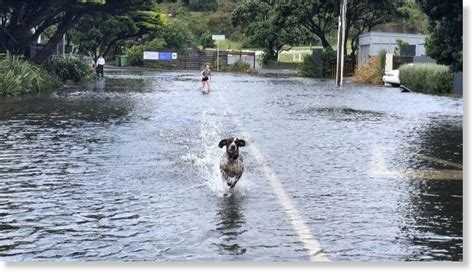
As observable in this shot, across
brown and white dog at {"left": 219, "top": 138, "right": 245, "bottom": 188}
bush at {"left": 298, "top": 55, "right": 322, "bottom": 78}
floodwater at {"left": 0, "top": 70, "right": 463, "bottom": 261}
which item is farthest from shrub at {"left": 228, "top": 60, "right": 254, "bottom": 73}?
brown and white dog at {"left": 219, "top": 138, "right": 245, "bottom": 188}

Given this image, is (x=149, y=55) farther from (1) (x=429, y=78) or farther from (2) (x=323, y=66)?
(1) (x=429, y=78)

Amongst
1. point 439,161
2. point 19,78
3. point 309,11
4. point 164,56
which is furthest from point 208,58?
point 439,161

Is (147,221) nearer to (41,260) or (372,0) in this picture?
(41,260)

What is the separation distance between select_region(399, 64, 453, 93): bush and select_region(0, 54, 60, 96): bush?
15.2m

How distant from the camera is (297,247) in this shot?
6.49m

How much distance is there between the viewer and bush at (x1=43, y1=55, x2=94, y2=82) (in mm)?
35581

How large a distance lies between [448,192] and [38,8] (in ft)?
87.3

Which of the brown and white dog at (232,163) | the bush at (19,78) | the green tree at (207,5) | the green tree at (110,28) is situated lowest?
the brown and white dog at (232,163)

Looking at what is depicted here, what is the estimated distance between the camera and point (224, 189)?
897cm

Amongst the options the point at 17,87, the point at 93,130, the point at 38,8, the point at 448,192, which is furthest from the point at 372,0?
the point at 448,192

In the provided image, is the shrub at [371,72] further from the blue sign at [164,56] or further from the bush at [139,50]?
the bush at [139,50]

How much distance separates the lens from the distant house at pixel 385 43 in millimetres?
48469

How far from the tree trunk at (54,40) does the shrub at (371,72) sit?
646 inches

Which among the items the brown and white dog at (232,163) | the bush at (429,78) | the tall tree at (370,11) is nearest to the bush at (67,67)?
the bush at (429,78)
